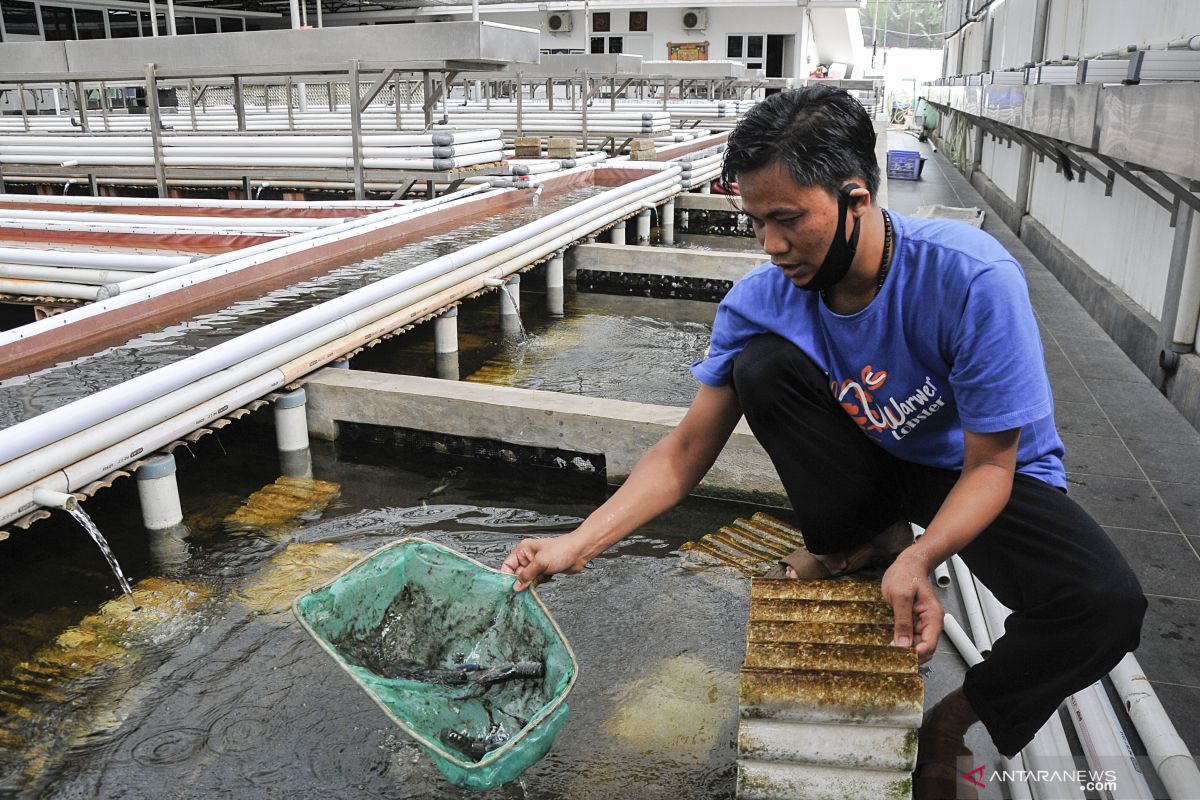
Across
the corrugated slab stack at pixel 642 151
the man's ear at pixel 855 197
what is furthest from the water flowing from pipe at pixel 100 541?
the corrugated slab stack at pixel 642 151

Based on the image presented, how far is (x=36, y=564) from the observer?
333 centimetres

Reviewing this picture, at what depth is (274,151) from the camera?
778 centimetres

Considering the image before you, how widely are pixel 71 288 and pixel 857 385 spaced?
4655 mm

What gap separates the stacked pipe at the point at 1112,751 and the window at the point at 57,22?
25.0m

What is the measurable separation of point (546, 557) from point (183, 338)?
108 inches

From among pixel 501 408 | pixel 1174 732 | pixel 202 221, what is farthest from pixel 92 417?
pixel 202 221

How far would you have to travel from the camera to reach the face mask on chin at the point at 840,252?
172 centimetres

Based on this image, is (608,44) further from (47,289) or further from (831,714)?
(831,714)

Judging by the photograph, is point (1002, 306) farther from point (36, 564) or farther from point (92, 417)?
point (36, 564)

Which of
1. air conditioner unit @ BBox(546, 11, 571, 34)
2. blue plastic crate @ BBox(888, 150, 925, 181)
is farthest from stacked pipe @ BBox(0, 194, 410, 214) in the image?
air conditioner unit @ BBox(546, 11, 571, 34)

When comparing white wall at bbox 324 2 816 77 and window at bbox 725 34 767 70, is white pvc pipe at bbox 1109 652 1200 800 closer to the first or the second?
white wall at bbox 324 2 816 77

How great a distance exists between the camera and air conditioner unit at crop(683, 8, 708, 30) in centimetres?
3052

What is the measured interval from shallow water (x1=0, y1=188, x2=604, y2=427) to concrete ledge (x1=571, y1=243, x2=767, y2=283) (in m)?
1.91

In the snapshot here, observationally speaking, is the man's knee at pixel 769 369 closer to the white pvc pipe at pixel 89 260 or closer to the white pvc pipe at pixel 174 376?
the white pvc pipe at pixel 174 376
